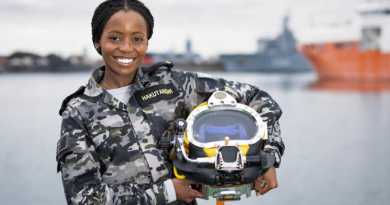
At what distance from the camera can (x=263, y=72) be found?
64500 mm

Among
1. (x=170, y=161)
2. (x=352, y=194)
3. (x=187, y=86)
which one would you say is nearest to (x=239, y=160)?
(x=170, y=161)

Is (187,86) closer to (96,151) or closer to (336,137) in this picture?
(96,151)

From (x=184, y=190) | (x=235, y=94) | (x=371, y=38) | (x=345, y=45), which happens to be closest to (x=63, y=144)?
(x=184, y=190)

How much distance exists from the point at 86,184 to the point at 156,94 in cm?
42

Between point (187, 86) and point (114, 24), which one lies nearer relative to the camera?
point (114, 24)

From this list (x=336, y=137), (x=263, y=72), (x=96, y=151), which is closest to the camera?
(x=96, y=151)

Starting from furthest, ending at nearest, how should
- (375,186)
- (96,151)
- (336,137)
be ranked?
(336,137) < (375,186) < (96,151)

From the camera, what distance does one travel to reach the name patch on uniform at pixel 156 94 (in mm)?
1660

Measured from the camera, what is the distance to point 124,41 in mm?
1542

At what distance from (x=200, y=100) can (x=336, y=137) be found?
34.1 feet

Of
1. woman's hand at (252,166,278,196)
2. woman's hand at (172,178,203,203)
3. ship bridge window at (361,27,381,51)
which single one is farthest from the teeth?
ship bridge window at (361,27,381,51)

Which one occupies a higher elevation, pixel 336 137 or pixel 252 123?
pixel 252 123

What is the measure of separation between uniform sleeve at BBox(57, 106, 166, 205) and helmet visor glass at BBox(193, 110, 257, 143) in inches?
9.2

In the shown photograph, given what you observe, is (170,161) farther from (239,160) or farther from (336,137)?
(336,137)
